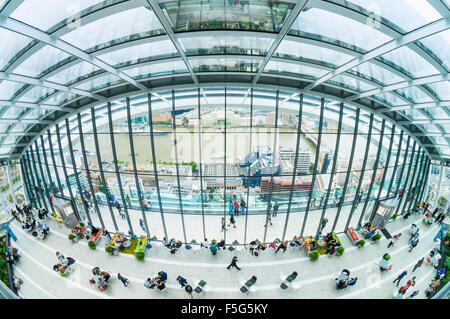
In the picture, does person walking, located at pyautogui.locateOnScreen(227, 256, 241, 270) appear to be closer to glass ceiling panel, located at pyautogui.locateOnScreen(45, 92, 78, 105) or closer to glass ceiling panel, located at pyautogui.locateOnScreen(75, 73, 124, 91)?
glass ceiling panel, located at pyautogui.locateOnScreen(75, 73, 124, 91)

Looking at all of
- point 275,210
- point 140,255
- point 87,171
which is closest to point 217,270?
point 140,255

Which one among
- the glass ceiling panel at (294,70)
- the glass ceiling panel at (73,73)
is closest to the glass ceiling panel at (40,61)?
the glass ceiling panel at (73,73)

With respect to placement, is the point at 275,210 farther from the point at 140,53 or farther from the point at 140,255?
the point at 140,53

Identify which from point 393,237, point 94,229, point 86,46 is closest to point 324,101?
point 86,46

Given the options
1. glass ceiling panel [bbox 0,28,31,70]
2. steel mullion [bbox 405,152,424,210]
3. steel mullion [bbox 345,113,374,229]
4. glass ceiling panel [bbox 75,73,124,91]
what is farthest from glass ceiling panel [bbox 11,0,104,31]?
steel mullion [bbox 405,152,424,210]

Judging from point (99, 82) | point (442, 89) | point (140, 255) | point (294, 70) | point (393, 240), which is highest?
point (294, 70)

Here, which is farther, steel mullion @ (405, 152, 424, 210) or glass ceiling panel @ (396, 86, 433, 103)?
steel mullion @ (405, 152, 424, 210)
